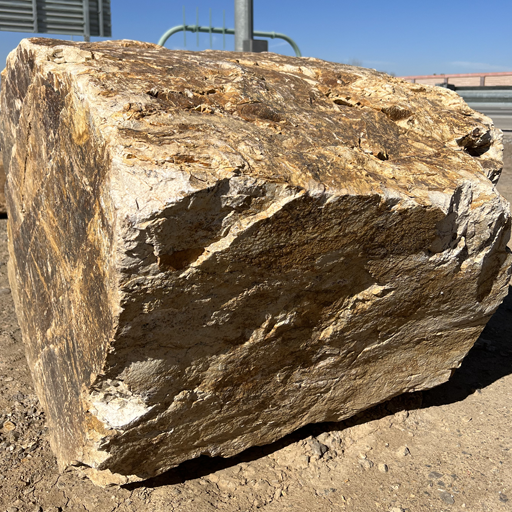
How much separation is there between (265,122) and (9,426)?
5.05ft

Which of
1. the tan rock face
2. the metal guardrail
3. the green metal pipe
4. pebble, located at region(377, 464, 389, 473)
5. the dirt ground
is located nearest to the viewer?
the tan rock face

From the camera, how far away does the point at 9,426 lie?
2.02m

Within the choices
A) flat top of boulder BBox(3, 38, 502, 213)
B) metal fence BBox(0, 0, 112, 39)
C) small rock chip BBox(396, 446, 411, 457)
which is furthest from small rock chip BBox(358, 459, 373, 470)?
metal fence BBox(0, 0, 112, 39)

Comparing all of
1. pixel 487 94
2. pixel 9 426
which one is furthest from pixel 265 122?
pixel 487 94

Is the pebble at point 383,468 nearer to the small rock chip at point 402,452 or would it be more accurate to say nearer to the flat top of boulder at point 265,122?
the small rock chip at point 402,452

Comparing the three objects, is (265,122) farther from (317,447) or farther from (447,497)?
(447,497)

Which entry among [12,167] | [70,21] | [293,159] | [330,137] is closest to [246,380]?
[293,159]

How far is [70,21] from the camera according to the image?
9281mm

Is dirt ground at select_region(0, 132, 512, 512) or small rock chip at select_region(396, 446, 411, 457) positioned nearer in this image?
dirt ground at select_region(0, 132, 512, 512)

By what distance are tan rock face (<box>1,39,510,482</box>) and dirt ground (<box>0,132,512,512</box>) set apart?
12 centimetres

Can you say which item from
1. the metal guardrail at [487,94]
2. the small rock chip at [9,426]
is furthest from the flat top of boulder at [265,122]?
the metal guardrail at [487,94]

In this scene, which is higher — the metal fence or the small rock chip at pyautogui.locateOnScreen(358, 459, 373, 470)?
the metal fence

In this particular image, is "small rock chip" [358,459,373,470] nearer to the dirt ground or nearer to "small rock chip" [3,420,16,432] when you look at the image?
the dirt ground

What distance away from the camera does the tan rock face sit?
1.28m
